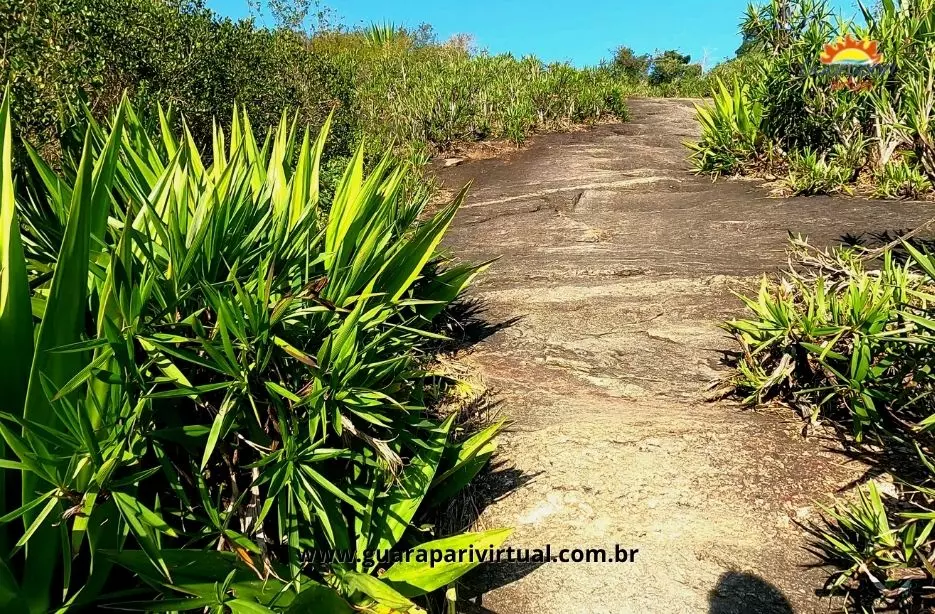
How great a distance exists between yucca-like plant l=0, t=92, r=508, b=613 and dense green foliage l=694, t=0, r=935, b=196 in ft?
14.8

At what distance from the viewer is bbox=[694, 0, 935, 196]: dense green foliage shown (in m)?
5.17

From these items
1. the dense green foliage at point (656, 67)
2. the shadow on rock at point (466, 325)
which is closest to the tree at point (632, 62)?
the dense green foliage at point (656, 67)

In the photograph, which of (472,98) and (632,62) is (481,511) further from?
(632,62)

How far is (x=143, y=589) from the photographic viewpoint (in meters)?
1.50

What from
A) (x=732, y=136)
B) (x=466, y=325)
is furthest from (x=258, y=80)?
(x=466, y=325)

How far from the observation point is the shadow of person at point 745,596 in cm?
176

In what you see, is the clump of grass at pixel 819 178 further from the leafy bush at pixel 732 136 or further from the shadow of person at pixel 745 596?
the shadow of person at pixel 745 596

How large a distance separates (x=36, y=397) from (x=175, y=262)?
1.35ft

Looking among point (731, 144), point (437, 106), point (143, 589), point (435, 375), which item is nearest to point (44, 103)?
point (435, 375)

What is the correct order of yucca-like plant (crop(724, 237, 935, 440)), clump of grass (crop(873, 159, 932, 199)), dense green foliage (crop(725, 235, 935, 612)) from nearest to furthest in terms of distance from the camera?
1. dense green foliage (crop(725, 235, 935, 612))
2. yucca-like plant (crop(724, 237, 935, 440))
3. clump of grass (crop(873, 159, 932, 199))

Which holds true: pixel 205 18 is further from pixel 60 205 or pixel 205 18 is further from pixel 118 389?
pixel 118 389

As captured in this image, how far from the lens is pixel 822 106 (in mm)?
5852

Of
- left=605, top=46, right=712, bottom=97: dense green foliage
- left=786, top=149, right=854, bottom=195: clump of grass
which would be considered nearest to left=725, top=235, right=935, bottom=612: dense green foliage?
left=786, top=149, right=854, bottom=195: clump of grass

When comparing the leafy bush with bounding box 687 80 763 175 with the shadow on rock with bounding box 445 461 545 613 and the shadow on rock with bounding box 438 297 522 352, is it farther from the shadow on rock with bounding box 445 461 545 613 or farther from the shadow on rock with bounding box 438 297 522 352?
the shadow on rock with bounding box 445 461 545 613
